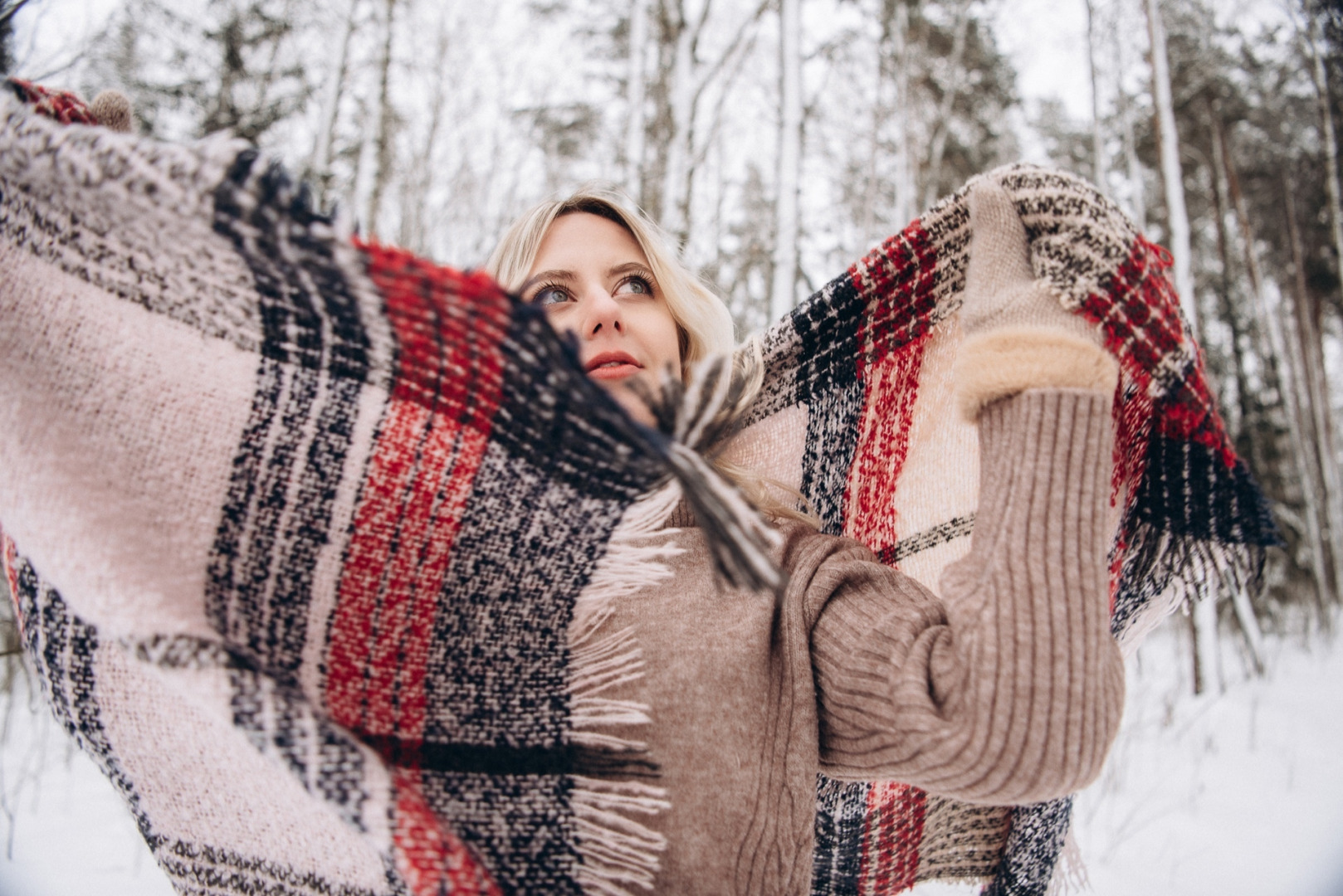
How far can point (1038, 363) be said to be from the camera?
0.85 meters

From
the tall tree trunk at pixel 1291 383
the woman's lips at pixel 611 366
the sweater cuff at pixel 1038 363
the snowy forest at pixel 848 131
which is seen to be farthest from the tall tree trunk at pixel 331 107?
the tall tree trunk at pixel 1291 383

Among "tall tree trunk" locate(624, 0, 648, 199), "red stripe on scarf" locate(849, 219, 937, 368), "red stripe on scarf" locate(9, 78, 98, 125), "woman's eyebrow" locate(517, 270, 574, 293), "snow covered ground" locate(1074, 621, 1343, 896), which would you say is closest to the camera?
"red stripe on scarf" locate(9, 78, 98, 125)

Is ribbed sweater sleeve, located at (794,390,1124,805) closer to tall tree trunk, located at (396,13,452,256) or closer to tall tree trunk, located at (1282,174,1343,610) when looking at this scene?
tall tree trunk, located at (396,13,452,256)

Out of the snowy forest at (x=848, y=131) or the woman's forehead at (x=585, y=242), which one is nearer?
the woman's forehead at (x=585, y=242)

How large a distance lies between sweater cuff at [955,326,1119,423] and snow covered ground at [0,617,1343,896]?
8.61ft

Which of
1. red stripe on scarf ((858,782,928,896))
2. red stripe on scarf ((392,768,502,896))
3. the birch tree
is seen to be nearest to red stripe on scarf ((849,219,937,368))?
red stripe on scarf ((858,782,928,896))

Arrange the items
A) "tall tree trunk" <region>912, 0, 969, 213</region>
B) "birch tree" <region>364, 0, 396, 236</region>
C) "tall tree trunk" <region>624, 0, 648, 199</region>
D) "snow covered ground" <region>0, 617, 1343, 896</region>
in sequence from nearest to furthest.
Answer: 1. "snow covered ground" <region>0, 617, 1343, 896</region>
2. "birch tree" <region>364, 0, 396, 236</region>
3. "tall tree trunk" <region>624, 0, 648, 199</region>
4. "tall tree trunk" <region>912, 0, 969, 213</region>

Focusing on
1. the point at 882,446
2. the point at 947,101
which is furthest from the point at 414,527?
the point at 947,101

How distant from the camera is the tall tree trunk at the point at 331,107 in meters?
4.90

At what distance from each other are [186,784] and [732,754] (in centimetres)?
80

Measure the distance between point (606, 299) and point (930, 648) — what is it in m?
0.97

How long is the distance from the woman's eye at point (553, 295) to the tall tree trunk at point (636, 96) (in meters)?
3.21

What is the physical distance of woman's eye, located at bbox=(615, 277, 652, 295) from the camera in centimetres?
161

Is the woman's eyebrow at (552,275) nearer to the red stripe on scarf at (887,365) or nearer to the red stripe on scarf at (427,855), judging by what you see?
the red stripe on scarf at (887,365)
